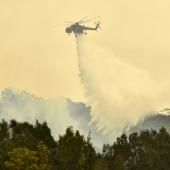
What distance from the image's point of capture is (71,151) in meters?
98.5

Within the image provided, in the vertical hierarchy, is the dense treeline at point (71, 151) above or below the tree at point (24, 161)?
above

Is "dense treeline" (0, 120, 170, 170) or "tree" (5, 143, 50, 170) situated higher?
"dense treeline" (0, 120, 170, 170)

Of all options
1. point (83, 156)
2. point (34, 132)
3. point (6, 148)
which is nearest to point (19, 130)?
point (34, 132)

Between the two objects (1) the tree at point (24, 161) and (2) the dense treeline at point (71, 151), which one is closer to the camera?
(1) the tree at point (24, 161)

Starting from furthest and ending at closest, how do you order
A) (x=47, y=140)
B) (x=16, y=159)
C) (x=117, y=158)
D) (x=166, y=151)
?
(x=166, y=151) → (x=47, y=140) → (x=117, y=158) → (x=16, y=159)

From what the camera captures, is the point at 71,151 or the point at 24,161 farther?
the point at 71,151

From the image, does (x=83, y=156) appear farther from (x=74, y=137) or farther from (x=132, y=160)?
(x=132, y=160)

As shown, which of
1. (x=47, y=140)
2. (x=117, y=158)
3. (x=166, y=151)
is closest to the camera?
(x=117, y=158)

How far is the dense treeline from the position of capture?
9594 centimetres

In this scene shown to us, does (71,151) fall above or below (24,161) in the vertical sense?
above

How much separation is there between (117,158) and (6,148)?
15.3 meters

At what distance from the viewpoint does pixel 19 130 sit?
4550 inches

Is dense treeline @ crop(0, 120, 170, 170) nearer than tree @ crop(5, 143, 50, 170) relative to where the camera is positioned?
No

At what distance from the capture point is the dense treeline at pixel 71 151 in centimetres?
9594
